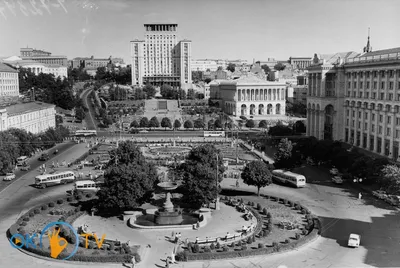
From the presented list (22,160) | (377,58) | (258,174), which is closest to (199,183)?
(258,174)

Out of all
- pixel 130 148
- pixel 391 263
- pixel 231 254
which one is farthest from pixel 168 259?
pixel 130 148

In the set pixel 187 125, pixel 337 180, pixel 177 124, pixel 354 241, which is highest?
pixel 177 124

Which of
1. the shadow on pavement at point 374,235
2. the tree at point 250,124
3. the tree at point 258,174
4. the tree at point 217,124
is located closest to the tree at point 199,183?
the tree at point 258,174

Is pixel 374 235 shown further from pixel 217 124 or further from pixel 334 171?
pixel 217 124

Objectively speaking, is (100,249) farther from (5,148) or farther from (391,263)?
(5,148)

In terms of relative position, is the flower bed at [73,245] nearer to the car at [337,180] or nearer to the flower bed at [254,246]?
the flower bed at [254,246]

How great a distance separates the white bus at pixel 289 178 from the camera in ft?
141

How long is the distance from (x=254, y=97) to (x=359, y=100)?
175ft

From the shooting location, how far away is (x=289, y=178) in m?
44.0

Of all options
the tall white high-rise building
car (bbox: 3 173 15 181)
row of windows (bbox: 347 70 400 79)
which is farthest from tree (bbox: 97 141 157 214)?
the tall white high-rise building

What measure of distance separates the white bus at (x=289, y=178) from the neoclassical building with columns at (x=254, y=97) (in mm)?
62414

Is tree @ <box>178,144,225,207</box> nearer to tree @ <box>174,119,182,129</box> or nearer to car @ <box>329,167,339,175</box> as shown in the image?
car @ <box>329,167,339,175</box>

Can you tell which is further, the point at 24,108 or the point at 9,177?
the point at 24,108

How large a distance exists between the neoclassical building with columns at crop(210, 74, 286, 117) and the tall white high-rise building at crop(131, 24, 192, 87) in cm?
3648
